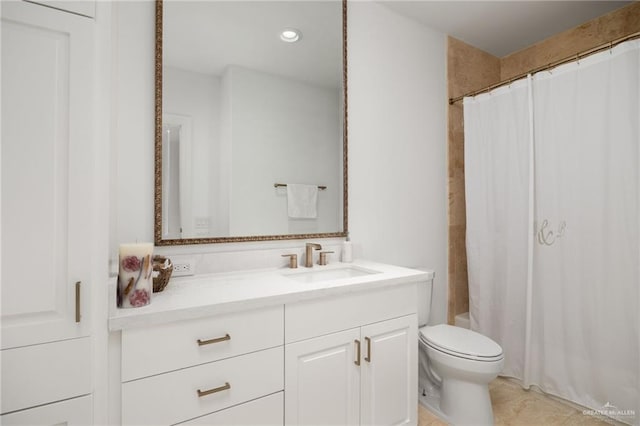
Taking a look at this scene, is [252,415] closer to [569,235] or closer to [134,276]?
[134,276]

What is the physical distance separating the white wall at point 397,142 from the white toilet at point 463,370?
1.89ft

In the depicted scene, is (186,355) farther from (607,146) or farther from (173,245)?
(607,146)

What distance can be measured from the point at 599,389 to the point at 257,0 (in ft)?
9.31

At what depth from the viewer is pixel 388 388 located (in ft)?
4.99

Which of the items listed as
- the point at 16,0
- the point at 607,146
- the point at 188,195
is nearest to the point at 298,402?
the point at 188,195

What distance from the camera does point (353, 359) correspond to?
1.41m

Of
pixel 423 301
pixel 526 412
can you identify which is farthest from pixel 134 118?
pixel 526 412

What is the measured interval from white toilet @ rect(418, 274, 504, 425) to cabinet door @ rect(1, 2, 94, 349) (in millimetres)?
1630

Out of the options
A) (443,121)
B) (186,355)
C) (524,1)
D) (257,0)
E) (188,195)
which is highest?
(524,1)

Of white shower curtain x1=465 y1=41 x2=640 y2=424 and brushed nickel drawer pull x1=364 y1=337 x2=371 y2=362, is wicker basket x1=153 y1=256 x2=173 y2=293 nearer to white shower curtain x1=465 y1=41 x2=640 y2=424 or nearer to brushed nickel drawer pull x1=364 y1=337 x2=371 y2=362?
brushed nickel drawer pull x1=364 y1=337 x2=371 y2=362

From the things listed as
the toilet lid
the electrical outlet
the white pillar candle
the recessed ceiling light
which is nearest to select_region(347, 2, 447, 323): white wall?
the recessed ceiling light

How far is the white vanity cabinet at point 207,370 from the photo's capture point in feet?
3.22

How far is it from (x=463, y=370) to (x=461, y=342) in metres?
0.16

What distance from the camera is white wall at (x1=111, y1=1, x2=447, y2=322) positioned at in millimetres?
2080
